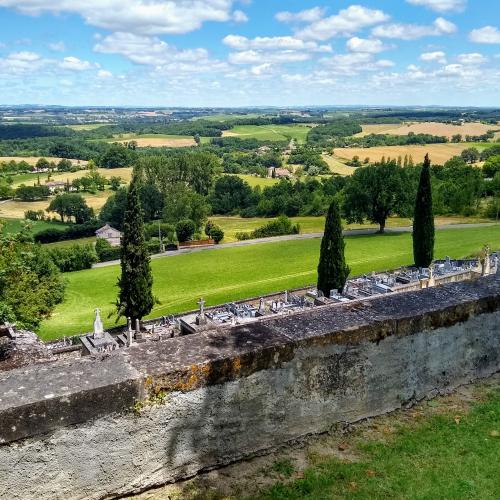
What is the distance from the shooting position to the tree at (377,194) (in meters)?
62.0

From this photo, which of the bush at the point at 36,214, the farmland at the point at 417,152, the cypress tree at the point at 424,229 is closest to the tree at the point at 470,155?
the farmland at the point at 417,152

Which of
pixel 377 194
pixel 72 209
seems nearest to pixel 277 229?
pixel 377 194

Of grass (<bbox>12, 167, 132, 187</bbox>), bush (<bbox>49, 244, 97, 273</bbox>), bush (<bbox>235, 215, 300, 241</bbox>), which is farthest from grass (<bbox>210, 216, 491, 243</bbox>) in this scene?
grass (<bbox>12, 167, 132, 187</bbox>)

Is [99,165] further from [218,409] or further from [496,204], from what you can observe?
[218,409]

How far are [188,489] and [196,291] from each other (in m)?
41.2

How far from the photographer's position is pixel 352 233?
66625 millimetres

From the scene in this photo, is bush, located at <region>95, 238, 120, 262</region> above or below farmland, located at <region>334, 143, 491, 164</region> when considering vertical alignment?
below

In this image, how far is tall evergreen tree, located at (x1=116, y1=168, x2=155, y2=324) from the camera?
30297 mm

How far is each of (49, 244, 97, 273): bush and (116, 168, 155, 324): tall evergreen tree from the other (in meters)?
→ 31.8

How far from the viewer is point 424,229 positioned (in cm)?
4041

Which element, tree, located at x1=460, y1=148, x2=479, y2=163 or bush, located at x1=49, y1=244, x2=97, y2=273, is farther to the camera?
tree, located at x1=460, y1=148, x2=479, y2=163

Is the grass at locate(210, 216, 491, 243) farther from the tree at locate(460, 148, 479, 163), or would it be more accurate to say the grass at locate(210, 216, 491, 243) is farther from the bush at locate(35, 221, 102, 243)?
the tree at locate(460, 148, 479, 163)

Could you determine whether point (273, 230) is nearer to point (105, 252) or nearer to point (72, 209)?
point (105, 252)

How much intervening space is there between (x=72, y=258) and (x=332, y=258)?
36926mm
